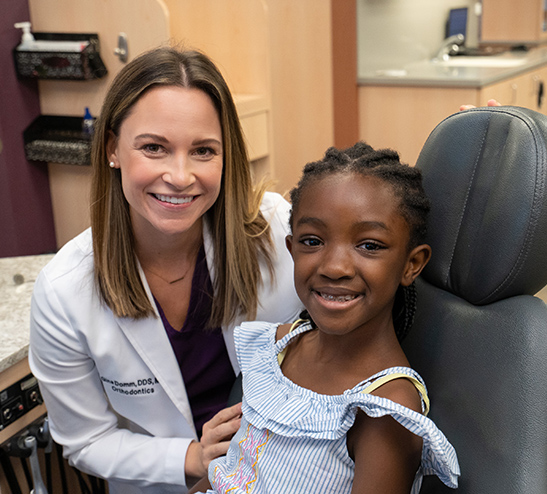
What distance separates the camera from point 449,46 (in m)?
4.57

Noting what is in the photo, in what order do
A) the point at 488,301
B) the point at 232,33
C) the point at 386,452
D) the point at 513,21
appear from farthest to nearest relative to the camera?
1. the point at 513,21
2. the point at 232,33
3. the point at 488,301
4. the point at 386,452

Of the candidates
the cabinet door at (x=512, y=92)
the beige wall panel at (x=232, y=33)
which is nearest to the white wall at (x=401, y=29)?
the cabinet door at (x=512, y=92)

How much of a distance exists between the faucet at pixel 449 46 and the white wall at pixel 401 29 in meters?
0.04

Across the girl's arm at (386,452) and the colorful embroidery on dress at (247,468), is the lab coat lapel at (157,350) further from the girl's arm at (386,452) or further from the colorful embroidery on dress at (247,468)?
the girl's arm at (386,452)

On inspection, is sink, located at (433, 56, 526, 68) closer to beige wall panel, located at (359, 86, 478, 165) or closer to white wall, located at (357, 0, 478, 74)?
white wall, located at (357, 0, 478, 74)

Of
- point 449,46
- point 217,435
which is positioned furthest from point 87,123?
point 449,46

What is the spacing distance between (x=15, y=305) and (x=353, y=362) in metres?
0.97

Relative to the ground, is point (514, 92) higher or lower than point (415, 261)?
lower

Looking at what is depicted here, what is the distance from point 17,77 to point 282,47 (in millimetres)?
1304

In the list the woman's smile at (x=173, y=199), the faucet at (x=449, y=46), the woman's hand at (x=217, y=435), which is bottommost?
the woman's hand at (x=217, y=435)

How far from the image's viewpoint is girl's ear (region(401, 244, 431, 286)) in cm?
95

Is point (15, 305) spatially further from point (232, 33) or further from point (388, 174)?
point (232, 33)

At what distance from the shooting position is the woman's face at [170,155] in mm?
1191

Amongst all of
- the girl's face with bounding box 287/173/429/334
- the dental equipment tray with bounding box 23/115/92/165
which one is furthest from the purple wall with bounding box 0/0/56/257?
the girl's face with bounding box 287/173/429/334
